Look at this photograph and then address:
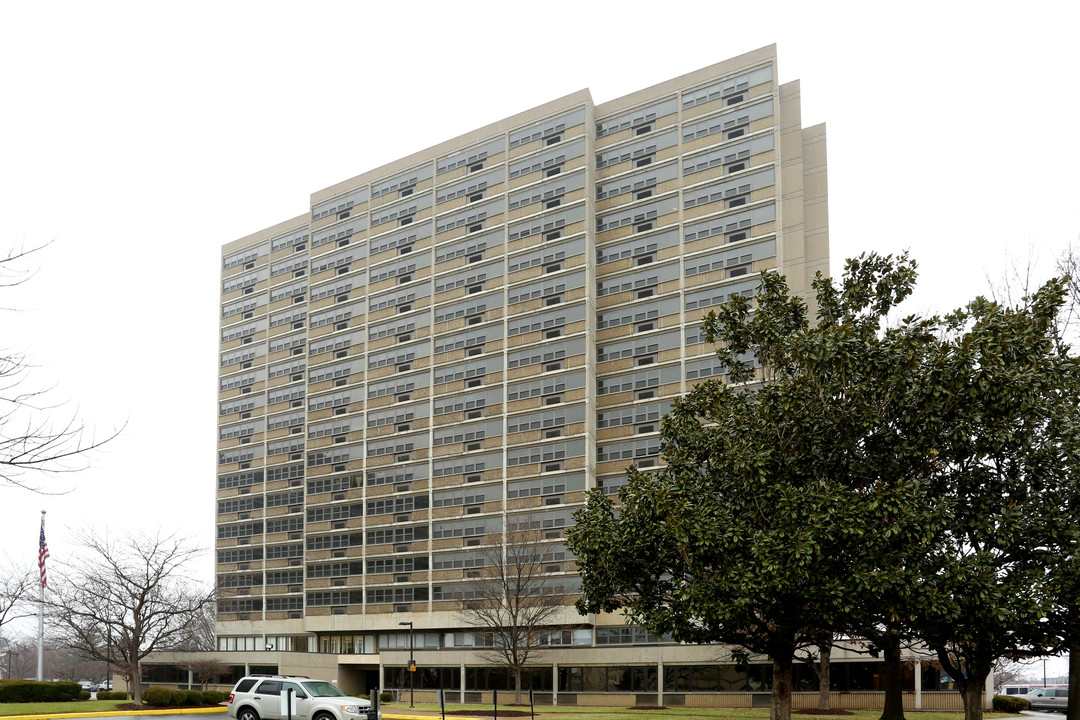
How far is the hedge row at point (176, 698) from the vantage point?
194 ft

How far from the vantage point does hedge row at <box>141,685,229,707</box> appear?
59.0m

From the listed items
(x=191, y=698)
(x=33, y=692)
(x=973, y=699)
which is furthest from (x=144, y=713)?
(x=973, y=699)

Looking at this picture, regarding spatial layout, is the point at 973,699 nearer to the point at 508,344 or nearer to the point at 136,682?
the point at 136,682

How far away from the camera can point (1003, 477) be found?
89.9 ft

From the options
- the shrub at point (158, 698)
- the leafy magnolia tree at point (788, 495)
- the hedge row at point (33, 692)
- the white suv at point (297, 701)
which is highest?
the leafy magnolia tree at point (788, 495)

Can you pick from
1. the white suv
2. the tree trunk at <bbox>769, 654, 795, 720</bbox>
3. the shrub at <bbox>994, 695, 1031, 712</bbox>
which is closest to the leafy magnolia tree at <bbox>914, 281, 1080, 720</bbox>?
the tree trunk at <bbox>769, 654, 795, 720</bbox>

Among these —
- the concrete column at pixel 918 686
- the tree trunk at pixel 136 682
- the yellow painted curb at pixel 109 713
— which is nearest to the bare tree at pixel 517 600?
the yellow painted curb at pixel 109 713

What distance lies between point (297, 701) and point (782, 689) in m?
14.2

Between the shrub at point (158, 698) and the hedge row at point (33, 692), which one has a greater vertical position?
the hedge row at point (33, 692)

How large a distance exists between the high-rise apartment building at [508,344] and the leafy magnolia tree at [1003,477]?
42.5 m

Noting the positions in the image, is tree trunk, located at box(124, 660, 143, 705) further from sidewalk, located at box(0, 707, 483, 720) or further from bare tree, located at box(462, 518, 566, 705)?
bare tree, located at box(462, 518, 566, 705)

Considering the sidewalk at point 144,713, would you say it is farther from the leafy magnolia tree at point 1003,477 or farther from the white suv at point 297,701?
the leafy magnolia tree at point 1003,477

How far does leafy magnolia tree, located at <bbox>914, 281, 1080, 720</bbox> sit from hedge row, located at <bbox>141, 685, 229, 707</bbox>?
4654cm

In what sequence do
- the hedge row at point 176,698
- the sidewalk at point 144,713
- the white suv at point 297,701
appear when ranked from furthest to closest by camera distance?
the hedge row at point 176,698 < the sidewalk at point 144,713 < the white suv at point 297,701
